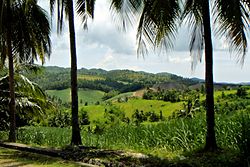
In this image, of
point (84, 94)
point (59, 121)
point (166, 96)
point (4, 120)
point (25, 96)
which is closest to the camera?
point (25, 96)

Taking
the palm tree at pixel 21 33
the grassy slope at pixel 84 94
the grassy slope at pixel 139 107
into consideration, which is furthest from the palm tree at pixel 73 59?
the grassy slope at pixel 84 94

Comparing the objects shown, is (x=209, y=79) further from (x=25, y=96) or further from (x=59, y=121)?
(x=59, y=121)

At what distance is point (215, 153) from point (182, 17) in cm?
332

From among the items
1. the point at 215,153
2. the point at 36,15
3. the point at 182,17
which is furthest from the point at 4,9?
the point at 215,153

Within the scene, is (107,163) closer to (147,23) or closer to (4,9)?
(147,23)

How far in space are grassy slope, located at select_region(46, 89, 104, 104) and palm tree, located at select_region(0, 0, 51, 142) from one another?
135 meters

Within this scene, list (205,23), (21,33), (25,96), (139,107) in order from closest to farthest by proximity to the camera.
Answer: (205,23), (21,33), (25,96), (139,107)

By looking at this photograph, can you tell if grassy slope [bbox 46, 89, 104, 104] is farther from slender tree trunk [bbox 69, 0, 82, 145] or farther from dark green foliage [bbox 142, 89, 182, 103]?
slender tree trunk [bbox 69, 0, 82, 145]

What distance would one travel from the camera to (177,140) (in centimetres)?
1053

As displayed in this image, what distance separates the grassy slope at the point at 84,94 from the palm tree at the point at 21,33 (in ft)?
443

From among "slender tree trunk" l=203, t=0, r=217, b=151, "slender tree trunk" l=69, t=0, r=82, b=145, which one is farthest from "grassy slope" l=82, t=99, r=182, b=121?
"slender tree trunk" l=203, t=0, r=217, b=151

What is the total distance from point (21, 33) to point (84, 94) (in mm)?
153815

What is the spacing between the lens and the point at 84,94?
171 metres

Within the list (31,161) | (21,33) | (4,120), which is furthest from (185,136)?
(4,120)
